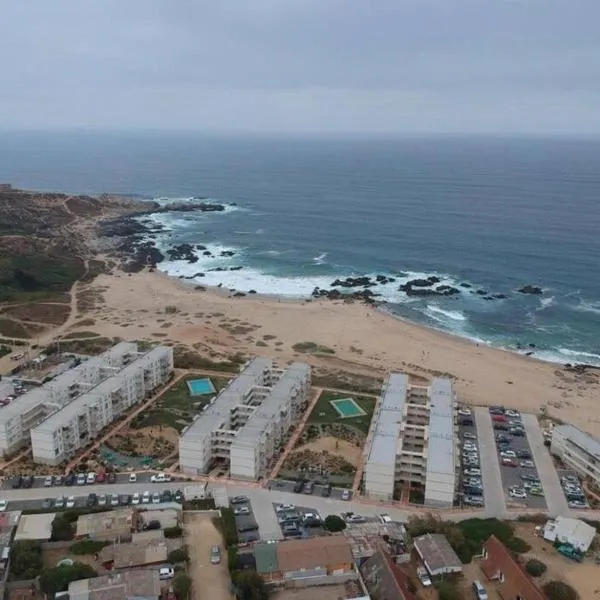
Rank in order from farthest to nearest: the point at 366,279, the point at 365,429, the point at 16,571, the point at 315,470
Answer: the point at 366,279 < the point at 365,429 < the point at 315,470 < the point at 16,571

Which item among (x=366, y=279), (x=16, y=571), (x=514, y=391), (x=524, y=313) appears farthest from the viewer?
(x=366, y=279)

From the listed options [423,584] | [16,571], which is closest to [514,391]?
[423,584]

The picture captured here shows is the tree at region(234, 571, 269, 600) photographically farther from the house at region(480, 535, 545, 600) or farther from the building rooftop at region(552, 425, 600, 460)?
the building rooftop at region(552, 425, 600, 460)

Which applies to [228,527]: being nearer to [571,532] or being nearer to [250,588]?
[250,588]

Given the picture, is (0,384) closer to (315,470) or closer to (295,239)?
(315,470)

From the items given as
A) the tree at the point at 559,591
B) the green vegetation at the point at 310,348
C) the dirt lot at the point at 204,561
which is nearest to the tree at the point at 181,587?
the dirt lot at the point at 204,561

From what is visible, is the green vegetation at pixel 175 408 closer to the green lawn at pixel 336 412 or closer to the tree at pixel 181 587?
the green lawn at pixel 336 412

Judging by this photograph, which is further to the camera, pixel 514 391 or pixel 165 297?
pixel 165 297
